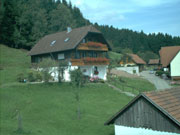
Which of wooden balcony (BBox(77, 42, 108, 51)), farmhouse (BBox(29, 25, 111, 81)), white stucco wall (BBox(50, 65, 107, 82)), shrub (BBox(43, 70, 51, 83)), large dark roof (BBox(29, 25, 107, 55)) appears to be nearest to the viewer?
shrub (BBox(43, 70, 51, 83))

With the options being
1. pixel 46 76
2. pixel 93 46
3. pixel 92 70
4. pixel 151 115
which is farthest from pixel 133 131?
pixel 93 46

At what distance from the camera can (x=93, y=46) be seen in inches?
1586

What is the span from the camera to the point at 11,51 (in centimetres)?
5950

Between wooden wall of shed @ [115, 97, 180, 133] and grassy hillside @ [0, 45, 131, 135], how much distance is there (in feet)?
13.2

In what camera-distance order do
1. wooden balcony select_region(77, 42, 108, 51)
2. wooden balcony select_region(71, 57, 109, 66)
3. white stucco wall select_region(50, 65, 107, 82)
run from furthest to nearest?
wooden balcony select_region(77, 42, 108, 51) → wooden balcony select_region(71, 57, 109, 66) → white stucco wall select_region(50, 65, 107, 82)

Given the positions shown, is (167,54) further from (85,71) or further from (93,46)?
(85,71)

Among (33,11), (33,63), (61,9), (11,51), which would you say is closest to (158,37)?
(61,9)

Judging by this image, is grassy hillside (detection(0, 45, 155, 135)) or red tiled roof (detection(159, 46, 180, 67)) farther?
red tiled roof (detection(159, 46, 180, 67))

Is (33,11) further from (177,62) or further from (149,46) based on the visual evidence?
(149,46)

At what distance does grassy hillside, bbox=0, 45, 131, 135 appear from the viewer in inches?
680

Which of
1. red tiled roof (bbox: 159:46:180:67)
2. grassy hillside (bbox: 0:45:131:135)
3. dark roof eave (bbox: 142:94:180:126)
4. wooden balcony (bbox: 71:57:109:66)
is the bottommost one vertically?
grassy hillside (bbox: 0:45:131:135)

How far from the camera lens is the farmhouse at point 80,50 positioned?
37.5 m

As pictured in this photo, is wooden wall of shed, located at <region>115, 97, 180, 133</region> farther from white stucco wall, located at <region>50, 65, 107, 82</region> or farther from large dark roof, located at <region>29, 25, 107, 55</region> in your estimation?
large dark roof, located at <region>29, 25, 107, 55</region>

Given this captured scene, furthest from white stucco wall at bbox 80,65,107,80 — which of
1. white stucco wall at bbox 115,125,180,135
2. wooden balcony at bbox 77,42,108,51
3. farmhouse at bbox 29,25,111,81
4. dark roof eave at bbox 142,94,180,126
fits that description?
dark roof eave at bbox 142,94,180,126
